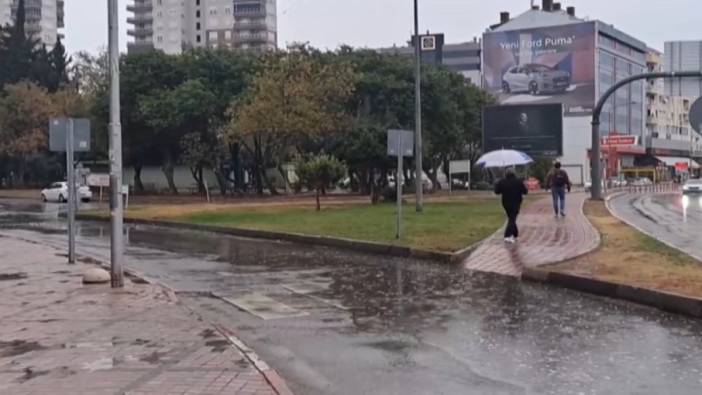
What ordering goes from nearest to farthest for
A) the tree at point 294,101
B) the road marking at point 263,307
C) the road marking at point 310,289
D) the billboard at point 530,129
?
the road marking at point 263,307 → the road marking at point 310,289 → the tree at point 294,101 → the billboard at point 530,129

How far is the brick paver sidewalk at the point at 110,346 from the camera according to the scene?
20.5 ft

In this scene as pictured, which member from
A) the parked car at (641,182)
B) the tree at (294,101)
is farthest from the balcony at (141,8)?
the tree at (294,101)

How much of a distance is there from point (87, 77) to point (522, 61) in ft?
202

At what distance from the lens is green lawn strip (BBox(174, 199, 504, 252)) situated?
698 inches

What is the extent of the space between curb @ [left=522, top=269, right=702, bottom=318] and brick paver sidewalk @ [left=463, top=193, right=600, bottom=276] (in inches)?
Result: 37.0

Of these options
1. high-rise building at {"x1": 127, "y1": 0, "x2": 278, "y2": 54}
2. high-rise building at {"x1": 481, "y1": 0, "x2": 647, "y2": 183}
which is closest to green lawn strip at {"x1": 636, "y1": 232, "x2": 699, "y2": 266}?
high-rise building at {"x1": 481, "y1": 0, "x2": 647, "y2": 183}

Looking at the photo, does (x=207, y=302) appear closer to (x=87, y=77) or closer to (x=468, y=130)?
(x=468, y=130)

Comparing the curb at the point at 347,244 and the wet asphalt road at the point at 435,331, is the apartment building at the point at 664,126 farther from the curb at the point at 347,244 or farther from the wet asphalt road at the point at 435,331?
the wet asphalt road at the point at 435,331

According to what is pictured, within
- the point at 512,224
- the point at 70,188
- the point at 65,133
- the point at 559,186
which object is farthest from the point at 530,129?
the point at 65,133

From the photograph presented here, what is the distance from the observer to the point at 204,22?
152 metres

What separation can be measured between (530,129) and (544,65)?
65.6 m

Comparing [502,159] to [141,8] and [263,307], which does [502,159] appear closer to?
[263,307]

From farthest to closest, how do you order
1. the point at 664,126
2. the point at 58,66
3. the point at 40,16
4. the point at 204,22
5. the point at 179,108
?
the point at 40,16 → the point at 204,22 → the point at 664,126 → the point at 58,66 → the point at 179,108

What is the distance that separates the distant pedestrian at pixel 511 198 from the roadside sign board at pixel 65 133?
8.49 metres
